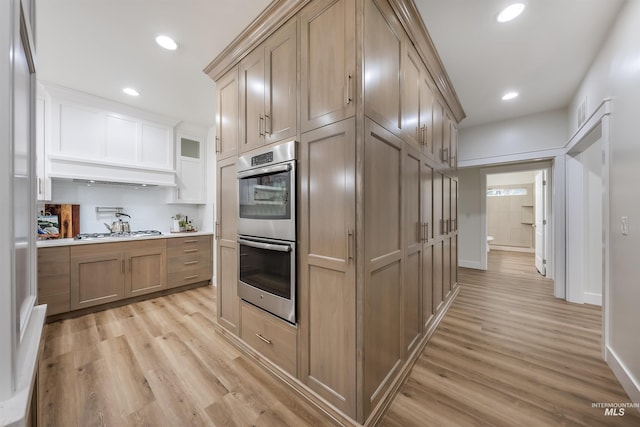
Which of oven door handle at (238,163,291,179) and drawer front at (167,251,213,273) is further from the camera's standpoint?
drawer front at (167,251,213,273)

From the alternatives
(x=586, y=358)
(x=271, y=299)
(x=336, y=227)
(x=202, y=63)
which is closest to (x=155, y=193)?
(x=202, y=63)

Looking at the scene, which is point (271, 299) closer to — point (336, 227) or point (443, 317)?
point (336, 227)

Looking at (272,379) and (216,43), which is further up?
(216,43)

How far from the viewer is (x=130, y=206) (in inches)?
147

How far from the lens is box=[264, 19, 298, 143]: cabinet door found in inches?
66.1

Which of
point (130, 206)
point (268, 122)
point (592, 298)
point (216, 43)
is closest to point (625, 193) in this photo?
point (592, 298)

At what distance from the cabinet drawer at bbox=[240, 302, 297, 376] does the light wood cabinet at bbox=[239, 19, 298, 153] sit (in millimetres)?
1365

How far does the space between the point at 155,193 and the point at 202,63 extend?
2431 mm

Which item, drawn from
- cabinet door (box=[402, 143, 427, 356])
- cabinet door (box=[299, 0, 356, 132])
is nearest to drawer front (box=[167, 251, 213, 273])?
cabinet door (box=[299, 0, 356, 132])

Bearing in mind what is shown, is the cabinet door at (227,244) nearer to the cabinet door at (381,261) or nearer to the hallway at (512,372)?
the cabinet door at (381,261)

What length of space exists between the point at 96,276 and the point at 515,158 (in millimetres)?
6170

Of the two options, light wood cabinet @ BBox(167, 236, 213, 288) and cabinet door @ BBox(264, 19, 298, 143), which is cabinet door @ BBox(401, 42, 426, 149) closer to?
cabinet door @ BBox(264, 19, 298, 143)

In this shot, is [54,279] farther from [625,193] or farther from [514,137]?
[514,137]

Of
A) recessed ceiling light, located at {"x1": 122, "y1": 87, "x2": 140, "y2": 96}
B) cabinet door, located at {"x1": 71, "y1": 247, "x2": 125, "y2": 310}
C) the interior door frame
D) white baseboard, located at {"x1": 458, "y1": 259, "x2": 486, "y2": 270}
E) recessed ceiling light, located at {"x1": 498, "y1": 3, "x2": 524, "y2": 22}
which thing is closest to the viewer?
recessed ceiling light, located at {"x1": 498, "y1": 3, "x2": 524, "y2": 22}
